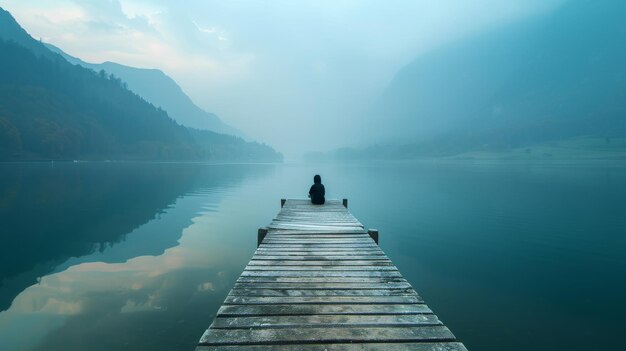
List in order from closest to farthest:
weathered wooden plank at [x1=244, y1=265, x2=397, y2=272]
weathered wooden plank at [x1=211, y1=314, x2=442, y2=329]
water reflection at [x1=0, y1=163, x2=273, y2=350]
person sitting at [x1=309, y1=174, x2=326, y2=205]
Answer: weathered wooden plank at [x1=211, y1=314, x2=442, y2=329] < weathered wooden plank at [x1=244, y1=265, x2=397, y2=272] < water reflection at [x1=0, y1=163, x2=273, y2=350] < person sitting at [x1=309, y1=174, x2=326, y2=205]

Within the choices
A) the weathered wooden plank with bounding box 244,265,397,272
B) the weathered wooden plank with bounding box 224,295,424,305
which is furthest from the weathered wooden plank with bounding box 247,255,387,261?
the weathered wooden plank with bounding box 224,295,424,305

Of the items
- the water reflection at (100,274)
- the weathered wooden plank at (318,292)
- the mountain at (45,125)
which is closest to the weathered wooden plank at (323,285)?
the weathered wooden plank at (318,292)

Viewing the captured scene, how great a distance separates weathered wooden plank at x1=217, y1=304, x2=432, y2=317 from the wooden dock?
0.02 m

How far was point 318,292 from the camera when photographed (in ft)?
21.6

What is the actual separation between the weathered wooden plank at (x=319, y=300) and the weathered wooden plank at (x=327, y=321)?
0.55m

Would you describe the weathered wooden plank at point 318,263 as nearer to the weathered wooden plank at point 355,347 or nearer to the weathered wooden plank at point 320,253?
the weathered wooden plank at point 320,253

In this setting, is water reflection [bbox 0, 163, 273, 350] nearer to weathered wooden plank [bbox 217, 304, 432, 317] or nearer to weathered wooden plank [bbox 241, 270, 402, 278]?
weathered wooden plank [bbox 241, 270, 402, 278]

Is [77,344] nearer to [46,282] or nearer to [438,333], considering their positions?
[46,282]

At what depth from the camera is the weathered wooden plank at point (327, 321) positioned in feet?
17.0

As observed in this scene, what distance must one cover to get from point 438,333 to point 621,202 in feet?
131

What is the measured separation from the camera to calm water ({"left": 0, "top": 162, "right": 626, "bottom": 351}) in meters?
9.76

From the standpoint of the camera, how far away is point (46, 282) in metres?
13.6

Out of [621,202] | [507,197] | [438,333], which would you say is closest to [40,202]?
[438,333]

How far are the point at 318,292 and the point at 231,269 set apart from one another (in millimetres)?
10041
